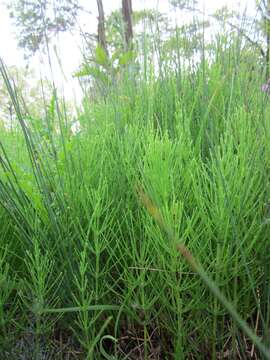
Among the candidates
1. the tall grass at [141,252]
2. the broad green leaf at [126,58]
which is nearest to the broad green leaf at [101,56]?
the broad green leaf at [126,58]

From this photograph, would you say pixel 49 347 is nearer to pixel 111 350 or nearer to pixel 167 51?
pixel 111 350

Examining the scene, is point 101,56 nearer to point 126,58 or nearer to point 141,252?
point 126,58

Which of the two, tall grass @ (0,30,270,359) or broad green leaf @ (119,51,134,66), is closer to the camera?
tall grass @ (0,30,270,359)

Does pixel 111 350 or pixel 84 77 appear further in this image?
pixel 84 77

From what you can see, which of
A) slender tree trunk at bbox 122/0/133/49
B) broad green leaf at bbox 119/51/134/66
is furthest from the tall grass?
slender tree trunk at bbox 122/0/133/49

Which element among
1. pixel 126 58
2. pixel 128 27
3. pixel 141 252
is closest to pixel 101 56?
pixel 126 58

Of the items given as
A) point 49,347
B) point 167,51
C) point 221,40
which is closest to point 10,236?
point 49,347

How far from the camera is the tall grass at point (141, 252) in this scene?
789mm

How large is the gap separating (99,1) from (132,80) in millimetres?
427

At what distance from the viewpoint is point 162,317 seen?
0.90m

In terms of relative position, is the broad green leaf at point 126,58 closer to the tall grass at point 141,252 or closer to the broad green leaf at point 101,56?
the broad green leaf at point 101,56

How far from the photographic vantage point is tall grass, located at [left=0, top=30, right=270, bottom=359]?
79cm

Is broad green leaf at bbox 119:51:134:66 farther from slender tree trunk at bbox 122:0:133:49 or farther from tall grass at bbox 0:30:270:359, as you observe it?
tall grass at bbox 0:30:270:359

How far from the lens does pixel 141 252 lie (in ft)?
2.69
